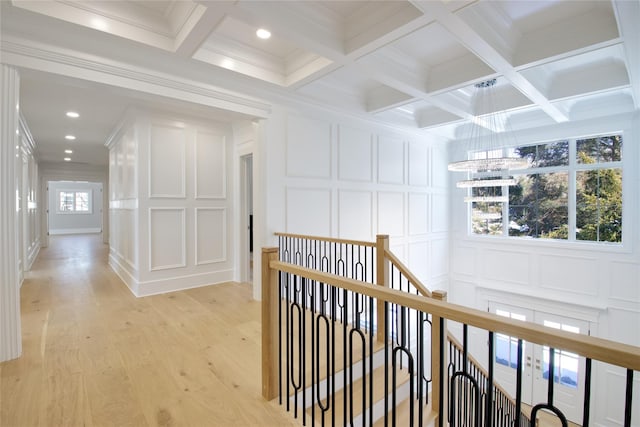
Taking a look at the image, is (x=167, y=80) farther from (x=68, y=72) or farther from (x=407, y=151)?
(x=407, y=151)

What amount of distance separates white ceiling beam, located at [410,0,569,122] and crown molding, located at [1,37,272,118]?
2301mm

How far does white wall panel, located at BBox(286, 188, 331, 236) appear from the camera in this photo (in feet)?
14.4

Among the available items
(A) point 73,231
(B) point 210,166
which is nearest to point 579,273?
(B) point 210,166

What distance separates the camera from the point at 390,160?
590 cm

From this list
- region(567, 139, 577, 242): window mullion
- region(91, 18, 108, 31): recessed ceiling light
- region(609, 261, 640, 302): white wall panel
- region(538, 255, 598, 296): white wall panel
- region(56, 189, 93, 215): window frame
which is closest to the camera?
region(91, 18, 108, 31): recessed ceiling light

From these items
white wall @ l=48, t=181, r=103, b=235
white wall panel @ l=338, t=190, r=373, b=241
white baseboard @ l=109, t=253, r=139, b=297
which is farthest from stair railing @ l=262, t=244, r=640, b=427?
white wall @ l=48, t=181, r=103, b=235

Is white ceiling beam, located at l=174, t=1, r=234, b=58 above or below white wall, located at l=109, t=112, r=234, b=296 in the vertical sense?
above

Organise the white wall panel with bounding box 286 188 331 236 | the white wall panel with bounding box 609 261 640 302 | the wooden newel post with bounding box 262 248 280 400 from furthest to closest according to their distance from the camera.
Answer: the white wall panel with bounding box 609 261 640 302, the white wall panel with bounding box 286 188 331 236, the wooden newel post with bounding box 262 248 280 400

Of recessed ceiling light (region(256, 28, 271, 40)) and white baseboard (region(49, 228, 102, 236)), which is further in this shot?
white baseboard (region(49, 228, 102, 236))

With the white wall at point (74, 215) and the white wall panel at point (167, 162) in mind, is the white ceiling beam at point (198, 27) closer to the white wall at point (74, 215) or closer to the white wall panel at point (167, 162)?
the white wall panel at point (167, 162)

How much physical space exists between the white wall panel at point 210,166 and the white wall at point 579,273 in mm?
5475

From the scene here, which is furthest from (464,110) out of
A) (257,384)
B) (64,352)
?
(64,352)

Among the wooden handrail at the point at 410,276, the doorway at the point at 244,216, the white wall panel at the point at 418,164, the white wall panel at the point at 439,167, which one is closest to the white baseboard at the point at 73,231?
Result: the doorway at the point at 244,216

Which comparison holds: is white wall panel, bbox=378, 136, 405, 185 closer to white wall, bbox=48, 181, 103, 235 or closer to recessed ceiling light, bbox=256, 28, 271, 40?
recessed ceiling light, bbox=256, 28, 271, 40
